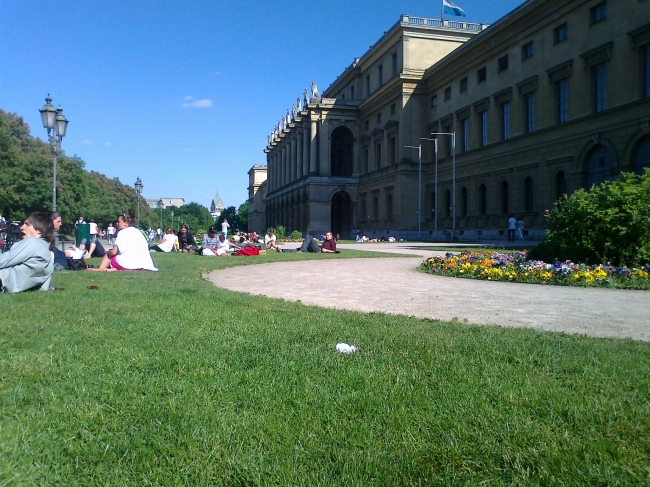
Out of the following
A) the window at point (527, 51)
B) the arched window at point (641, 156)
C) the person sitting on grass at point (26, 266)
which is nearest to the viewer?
the person sitting on grass at point (26, 266)

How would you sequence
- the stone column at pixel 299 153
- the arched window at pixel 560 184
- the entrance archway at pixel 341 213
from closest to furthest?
the arched window at pixel 560 184
the entrance archway at pixel 341 213
the stone column at pixel 299 153

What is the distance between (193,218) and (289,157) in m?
91.8

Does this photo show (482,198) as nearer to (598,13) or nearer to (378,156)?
(598,13)

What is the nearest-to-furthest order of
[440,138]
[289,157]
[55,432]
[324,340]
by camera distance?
[55,432] → [324,340] → [440,138] → [289,157]

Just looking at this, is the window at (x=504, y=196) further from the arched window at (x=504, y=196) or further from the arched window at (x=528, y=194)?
the arched window at (x=528, y=194)

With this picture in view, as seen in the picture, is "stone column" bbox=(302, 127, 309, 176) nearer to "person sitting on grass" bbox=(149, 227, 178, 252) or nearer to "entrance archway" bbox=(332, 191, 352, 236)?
"entrance archway" bbox=(332, 191, 352, 236)

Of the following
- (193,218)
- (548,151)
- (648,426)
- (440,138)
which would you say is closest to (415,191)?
(440,138)

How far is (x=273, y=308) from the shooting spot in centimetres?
788

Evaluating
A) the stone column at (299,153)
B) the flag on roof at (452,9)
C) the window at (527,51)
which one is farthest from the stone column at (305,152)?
the window at (527,51)

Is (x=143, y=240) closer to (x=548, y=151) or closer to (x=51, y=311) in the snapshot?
(x=51, y=311)

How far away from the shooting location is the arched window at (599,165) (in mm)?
35500

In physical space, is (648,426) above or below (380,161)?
below

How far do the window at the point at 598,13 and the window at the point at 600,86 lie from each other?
9.21 ft

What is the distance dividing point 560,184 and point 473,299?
34097 mm
